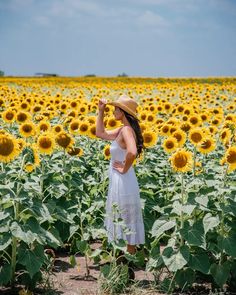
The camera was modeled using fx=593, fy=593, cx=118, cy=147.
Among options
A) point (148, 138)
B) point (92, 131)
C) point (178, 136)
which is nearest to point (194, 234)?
point (178, 136)

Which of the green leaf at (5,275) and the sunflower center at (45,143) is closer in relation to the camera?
the green leaf at (5,275)

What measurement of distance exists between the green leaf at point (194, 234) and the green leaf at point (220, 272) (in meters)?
0.35

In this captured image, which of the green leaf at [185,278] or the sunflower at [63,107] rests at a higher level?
the sunflower at [63,107]

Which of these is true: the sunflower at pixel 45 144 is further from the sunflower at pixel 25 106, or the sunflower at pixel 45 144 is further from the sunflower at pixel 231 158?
the sunflower at pixel 25 106

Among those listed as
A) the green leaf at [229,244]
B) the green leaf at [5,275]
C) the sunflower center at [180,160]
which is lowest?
the green leaf at [5,275]

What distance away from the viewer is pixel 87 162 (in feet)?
24.2

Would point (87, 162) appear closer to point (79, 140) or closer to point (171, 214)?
point (79, 140)

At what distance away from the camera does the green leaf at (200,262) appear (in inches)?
193

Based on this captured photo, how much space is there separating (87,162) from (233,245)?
9.43 feet

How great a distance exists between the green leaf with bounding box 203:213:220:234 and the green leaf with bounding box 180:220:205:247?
0.05 meters

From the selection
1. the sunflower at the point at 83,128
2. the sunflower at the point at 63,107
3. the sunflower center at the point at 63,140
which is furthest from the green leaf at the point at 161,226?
the sunflower at the point at 63,107

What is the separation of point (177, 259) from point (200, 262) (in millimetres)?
208

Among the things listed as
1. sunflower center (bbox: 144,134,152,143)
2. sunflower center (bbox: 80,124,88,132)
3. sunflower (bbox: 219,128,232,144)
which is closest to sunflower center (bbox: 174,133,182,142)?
sunflower center (bbox: 144,134,152,143)

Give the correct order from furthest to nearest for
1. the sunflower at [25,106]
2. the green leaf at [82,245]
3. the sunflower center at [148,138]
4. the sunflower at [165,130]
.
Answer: the sunflower at [25,106] < the sunflower at [165,130] < the sunflower center at [148,138] < the green leaf at [82,245]
